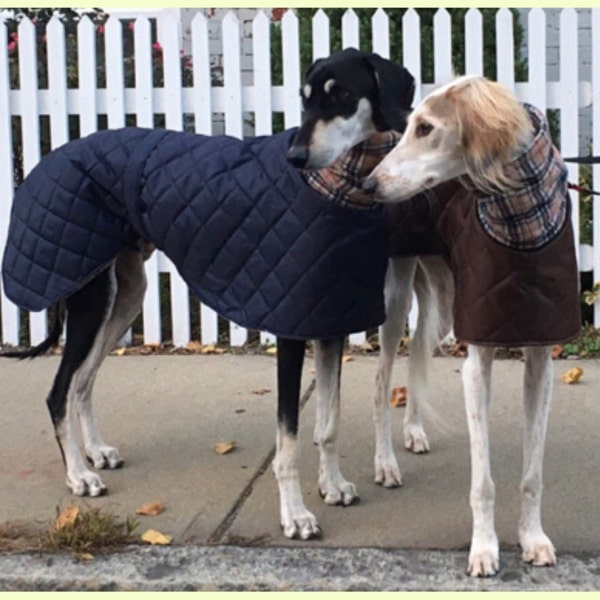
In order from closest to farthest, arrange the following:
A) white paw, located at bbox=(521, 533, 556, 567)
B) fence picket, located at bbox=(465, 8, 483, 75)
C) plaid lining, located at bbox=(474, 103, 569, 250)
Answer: plaid lining, located at bbox=(474, 103, 569, 250)
white paw, located at bbox=(521, 533, 556, 567)
fence picket, located at bbox=(465, 8, 483, 75)

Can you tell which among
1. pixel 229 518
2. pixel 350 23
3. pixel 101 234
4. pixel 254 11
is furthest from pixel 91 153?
pixel 254 11

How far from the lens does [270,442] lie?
490cm

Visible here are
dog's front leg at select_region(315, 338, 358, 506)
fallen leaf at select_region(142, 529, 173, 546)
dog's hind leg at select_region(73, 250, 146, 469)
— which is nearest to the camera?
fallen leaf at select_region(142, 529, 173, 546)

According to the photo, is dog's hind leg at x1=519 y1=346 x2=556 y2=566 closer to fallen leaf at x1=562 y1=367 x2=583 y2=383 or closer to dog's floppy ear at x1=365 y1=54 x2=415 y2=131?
dog's floppy ear at x1=365 y1=54 x2=415 y2=131

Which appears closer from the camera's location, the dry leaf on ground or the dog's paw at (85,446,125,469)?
the dog's paw at (85,446,125,469)

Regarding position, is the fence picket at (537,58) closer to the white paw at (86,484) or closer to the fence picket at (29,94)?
the fence picket at (29,94)

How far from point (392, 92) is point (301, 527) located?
61.5 inches

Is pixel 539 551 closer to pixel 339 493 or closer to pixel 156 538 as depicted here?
pixel 339 493

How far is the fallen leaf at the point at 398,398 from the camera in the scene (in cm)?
545

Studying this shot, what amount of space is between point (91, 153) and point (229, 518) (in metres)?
1.56

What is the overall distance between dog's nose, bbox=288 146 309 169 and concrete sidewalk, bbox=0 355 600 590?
1.32 meters

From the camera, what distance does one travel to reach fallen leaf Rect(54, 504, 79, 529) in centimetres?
380

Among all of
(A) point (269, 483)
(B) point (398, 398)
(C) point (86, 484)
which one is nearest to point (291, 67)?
(B) point (398, 398)

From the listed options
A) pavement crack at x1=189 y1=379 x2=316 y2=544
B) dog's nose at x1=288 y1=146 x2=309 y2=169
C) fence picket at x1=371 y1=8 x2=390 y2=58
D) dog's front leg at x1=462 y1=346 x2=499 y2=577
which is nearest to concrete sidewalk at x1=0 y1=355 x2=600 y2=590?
pavement crack at x1=189 y1=379 x2=316 y2=544
